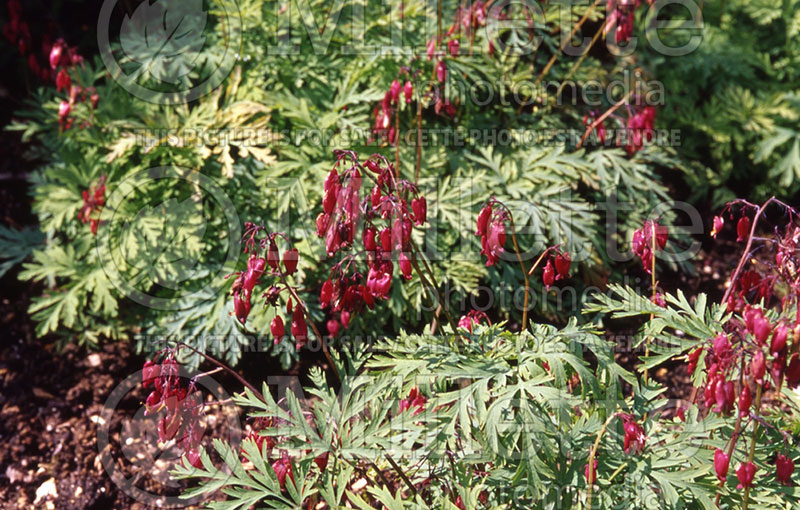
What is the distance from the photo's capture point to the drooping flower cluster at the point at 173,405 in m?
2.14

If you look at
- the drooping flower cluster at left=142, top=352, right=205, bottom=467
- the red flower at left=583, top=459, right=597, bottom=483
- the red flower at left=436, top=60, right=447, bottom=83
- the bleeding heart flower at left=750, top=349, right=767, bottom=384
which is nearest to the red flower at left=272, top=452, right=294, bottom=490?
the drooping flower cluster at left=142, top=352, right=205, bottom=467

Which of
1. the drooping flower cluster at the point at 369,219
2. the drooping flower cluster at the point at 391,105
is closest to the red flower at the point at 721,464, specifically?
the drooping flower cluster at the point at 369,219

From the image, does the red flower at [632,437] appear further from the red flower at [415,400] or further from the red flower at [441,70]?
the red flower at [441,70]

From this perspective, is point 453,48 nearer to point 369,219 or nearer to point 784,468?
point 369,219

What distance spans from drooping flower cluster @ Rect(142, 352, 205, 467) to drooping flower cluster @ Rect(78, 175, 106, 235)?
1.57 meters

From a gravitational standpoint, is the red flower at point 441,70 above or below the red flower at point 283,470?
above

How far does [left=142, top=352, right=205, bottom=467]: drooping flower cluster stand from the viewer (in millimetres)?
2141

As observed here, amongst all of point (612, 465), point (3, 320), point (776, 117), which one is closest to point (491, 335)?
point (612, 465)

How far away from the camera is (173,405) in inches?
84.4

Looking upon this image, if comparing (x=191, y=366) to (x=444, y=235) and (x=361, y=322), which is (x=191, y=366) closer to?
(x=361, y=322)

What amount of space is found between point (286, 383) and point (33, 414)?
125 centimetres

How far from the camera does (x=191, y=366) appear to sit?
344 cm

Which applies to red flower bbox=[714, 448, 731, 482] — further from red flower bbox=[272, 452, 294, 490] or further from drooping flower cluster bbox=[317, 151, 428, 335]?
red flower bbox=[272, 452, 294, 490]

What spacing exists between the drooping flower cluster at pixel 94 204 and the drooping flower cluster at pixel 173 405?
1.57m
